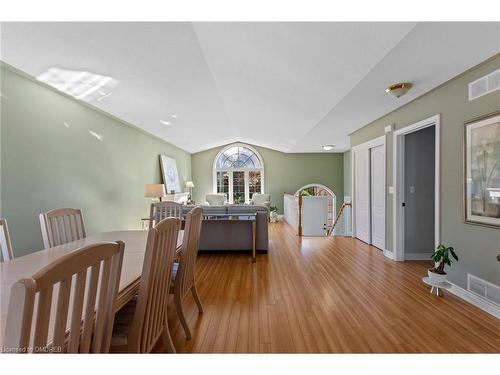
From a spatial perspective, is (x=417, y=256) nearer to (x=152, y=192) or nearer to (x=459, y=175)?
(x=459, y=175)

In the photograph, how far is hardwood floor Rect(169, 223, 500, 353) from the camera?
1.90 m

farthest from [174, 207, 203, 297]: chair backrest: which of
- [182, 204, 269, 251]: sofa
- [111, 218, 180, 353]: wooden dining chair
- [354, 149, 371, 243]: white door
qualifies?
[354, 149, 371, 243]: white door

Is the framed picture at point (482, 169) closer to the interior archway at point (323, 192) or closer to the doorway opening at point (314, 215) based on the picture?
the doorway opening at point (314, 215)

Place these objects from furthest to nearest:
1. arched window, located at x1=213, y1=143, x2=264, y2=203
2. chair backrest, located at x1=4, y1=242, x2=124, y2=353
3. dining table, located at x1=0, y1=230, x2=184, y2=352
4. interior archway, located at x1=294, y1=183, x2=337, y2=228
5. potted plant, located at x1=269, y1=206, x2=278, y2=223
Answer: arched window, located at x1=213, y1=143, x2=264, y2=203
interior archway, located at x1=294, y1=183, x2=337, y2=228
potted plant, located at x1=269, y1=206, x2=278, y2=223
dining table, located at x1=0, y1=230, x2=184, y2=352
chair backrest, located at x1=4, y1=242, x2=124, y2=353

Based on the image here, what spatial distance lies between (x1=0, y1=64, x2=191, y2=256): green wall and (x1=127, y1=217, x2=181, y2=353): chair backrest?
2395 millimetres

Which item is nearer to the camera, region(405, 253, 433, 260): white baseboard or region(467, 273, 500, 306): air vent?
region(467, 273, 500, 306): air vent

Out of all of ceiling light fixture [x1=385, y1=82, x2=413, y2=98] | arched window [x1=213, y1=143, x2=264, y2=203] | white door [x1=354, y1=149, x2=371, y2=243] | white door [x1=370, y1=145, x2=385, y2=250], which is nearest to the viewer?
ceiling light fixture [x1=385, y1=82, x2=413, y2=98]

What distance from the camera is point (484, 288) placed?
2479 mm

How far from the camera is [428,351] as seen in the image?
181 centimetres

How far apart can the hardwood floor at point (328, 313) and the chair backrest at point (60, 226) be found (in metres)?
Result: 1.20

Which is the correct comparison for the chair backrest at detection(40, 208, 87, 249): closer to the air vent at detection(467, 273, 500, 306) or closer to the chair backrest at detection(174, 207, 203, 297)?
the chair backrest at detection(174, 207, 203, 297)
